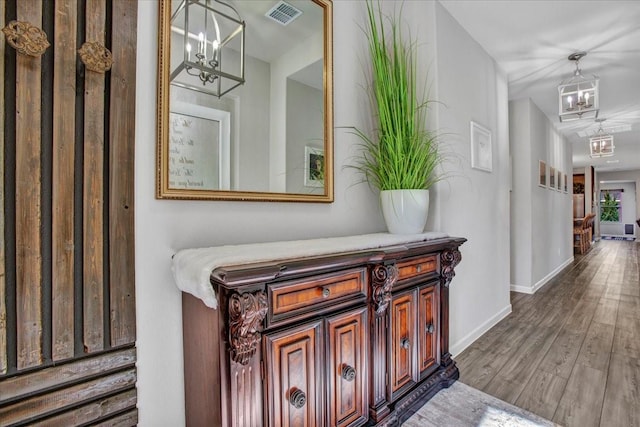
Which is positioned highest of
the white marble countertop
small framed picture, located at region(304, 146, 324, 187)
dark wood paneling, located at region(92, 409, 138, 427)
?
small framed picture, located at region(304, 146, 324, 187)

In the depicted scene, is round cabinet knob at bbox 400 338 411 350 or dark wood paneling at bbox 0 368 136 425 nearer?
dark wood paneling at bbox 0 368 136 425

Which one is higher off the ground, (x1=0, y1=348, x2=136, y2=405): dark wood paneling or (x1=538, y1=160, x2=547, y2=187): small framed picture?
(x1=538, y1=160, x2=547, y2=187): small framed picture

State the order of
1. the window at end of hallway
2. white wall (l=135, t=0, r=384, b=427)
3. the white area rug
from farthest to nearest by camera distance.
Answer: the window at end of hallway < the white area rug < white wall (l=135, t=0, r=384, b=427)

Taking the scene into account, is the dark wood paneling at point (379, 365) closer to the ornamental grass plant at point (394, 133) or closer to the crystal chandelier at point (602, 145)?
the ornamental grass plant at point (394, 133)

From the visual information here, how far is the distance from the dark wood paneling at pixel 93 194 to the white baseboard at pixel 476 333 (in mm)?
2213

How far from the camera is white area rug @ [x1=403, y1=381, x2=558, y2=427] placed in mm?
1590

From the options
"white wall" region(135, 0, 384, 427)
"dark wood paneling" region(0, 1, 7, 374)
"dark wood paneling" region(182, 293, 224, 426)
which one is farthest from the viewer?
"white wall" region(135, 0, 384, 427)

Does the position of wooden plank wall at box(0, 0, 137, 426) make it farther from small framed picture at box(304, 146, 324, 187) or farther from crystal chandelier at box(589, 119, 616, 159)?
crystal chandelier at box(589, 119, 616, 159)

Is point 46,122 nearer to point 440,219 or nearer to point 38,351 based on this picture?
point 38,351

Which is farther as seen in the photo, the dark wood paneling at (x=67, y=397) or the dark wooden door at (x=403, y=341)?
the dark wooden door at (x=403, y=341)

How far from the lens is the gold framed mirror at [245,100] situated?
1.18 metres

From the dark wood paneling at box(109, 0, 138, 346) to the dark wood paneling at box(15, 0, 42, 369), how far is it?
0.18m

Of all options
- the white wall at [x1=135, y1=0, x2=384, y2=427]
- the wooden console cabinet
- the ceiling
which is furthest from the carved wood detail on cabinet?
the ceiling

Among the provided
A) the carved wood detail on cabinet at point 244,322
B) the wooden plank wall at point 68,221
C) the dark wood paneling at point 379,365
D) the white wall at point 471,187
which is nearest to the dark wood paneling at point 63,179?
the wooden plank wall at point 68,221
